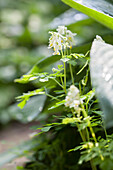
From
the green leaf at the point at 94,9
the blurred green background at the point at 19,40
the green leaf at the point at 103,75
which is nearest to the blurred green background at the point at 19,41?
the blurred green background at the point at 19,40

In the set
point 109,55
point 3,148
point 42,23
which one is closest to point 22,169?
point 109,55

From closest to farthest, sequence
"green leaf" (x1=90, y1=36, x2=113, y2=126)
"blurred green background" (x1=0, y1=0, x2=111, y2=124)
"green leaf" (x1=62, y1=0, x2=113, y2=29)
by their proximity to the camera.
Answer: "green leaf" (x1=90, y1=36, x2=113, y2=126) → "green leaf" (x1=62, y1=0, x2=113, y2=29) → "blurred green background" (x1=0, y1=0, x2=111, y2=124)

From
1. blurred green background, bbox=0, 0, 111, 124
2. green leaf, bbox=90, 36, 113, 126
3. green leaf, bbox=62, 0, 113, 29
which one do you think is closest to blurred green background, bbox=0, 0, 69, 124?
blurred green background, bbox=0, 0, 111, 124

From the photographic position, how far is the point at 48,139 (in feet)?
4.27

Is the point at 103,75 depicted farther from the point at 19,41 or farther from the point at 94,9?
the point at 19,41

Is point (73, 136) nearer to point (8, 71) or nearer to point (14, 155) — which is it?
point (14, 155)

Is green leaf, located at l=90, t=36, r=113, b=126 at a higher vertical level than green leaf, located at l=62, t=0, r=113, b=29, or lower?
lower

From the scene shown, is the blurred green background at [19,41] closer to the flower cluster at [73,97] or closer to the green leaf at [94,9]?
the green leaf at [94,9]

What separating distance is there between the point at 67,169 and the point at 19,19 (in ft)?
9.01

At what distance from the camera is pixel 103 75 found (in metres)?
0.59

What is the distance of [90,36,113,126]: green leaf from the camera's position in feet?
1.72

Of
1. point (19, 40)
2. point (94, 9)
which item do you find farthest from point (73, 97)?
point (19, 40)

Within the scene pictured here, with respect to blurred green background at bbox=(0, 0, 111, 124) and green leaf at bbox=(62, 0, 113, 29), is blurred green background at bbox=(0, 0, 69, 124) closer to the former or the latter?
blurred green background at bbox=(0, 0, 111, 124)

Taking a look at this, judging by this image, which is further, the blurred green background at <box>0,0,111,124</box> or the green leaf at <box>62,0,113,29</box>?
the blurred green background at <box>0,0,111,124</box>
